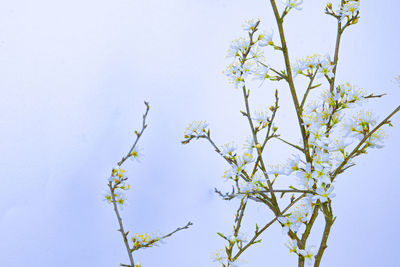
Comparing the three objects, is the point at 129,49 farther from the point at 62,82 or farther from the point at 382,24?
the point at 382,24

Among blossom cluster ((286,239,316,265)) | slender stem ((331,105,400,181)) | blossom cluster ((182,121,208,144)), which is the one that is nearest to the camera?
slender stem ((331,105,400,181))

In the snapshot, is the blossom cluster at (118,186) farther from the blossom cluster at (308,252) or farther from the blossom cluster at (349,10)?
the blossom cluster at (349,10)

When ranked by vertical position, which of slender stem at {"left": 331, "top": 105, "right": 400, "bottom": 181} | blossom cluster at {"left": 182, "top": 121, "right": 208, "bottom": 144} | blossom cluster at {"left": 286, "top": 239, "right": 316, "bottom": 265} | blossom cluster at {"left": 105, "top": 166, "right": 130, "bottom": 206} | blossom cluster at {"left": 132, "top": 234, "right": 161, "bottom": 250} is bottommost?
blossom cluster at {"left": 286, "top": 239, "right": 316, "bottom": 265}

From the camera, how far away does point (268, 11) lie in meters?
1.76

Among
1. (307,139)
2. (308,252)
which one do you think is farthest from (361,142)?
(308,252)

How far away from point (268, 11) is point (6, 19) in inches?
38.6

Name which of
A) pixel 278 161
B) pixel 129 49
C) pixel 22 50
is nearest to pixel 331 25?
pixel 278 161

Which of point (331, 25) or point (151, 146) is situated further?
point (331, 25)

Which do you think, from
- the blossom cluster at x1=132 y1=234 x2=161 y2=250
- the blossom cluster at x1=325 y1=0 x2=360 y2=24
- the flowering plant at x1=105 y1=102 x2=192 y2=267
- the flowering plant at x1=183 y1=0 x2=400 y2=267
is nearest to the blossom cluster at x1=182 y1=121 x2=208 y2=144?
the flowering plant at x1=183 y1=0 x2=400 y2=267

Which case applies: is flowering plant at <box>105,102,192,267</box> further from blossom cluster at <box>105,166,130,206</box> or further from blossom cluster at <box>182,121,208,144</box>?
blossom cluster at <box>182,121,208,144</box>

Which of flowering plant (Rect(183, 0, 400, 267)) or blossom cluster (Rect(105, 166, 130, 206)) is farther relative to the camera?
blossom cluster (Rect(105, 166, 130, 206))

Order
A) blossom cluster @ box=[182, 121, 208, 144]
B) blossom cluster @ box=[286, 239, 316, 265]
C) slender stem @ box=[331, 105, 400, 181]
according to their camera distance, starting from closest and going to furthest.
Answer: slender stem @ box=[331, 105, 400, 181]
blossom cluster @ box=[286, 239, 316, 265]
blossom cluster @ box=[182, 121, 208, 144]

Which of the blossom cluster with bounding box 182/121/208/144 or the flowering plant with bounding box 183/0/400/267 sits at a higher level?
the blossom cluster with bounding box 182/121/208/144

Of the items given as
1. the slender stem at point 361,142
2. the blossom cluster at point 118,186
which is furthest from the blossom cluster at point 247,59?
the blossom cluster at point 118,186
